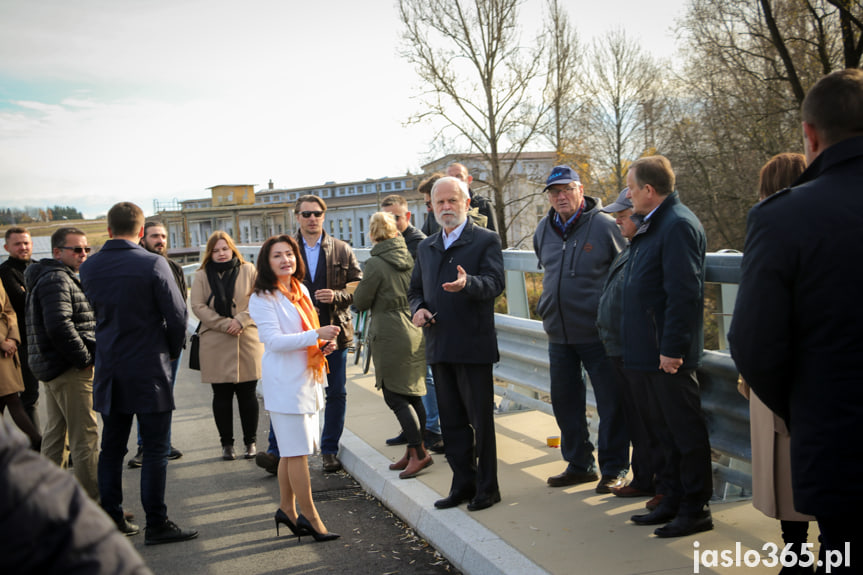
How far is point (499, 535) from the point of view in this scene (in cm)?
446

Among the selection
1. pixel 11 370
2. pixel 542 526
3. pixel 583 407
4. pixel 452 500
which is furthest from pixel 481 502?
pixel 11 370

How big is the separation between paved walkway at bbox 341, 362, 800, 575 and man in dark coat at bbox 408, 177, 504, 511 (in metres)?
0.28

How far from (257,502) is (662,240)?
379 cm

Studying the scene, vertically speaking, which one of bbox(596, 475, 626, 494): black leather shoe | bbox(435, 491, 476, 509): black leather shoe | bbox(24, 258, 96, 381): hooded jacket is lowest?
bbox(435, 491, 476, 509): black leather shoe

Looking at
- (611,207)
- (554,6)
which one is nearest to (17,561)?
(611,207)

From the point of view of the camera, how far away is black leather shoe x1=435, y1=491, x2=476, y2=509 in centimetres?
507

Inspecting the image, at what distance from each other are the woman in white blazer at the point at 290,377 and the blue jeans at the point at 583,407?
1.72 meters

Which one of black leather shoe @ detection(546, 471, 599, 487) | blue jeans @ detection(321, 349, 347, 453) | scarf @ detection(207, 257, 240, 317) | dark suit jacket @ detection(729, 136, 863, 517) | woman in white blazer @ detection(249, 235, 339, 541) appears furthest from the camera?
scarf @ detection(207, 257, 240, 317)

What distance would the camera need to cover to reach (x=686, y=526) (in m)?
4.18

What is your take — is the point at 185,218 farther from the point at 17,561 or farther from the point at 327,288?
the point at 17,561

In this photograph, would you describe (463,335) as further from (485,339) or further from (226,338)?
(226,338)

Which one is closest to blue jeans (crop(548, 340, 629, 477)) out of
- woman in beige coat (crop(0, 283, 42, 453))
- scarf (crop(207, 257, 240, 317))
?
scarf (crop(207, 257, 240, 317))

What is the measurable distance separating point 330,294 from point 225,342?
1.28 meters

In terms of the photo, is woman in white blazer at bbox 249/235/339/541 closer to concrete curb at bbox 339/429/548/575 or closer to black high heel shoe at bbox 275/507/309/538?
black high heel shoe at bbox 275/507/309/538
